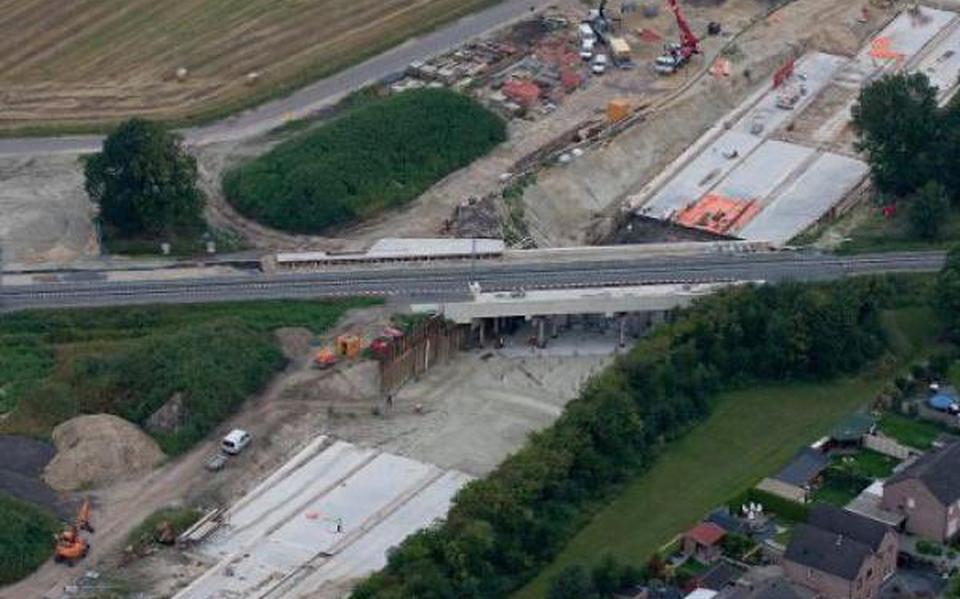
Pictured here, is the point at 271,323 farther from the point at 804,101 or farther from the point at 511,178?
the point at 804,101

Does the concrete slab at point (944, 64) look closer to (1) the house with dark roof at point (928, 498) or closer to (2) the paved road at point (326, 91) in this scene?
(2) the paved road at point (326, 91)

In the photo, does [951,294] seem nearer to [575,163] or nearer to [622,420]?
[622,420]

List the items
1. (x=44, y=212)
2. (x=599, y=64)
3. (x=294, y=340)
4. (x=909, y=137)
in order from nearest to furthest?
(x=294, y=340) → (x=44, y=212) → (x=909, y=137) → (x=599, y=64)

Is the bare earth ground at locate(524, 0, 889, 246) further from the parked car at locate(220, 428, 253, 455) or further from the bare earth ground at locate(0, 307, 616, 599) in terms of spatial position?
the parked car at locate(220, 428, 253, 455)

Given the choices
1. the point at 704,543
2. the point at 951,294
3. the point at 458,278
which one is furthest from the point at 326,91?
the point at 704,543

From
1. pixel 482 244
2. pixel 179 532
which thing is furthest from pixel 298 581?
pixel 482 244

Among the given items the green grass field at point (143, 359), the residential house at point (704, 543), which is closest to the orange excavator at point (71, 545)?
the green grass field at point (143, 359)
